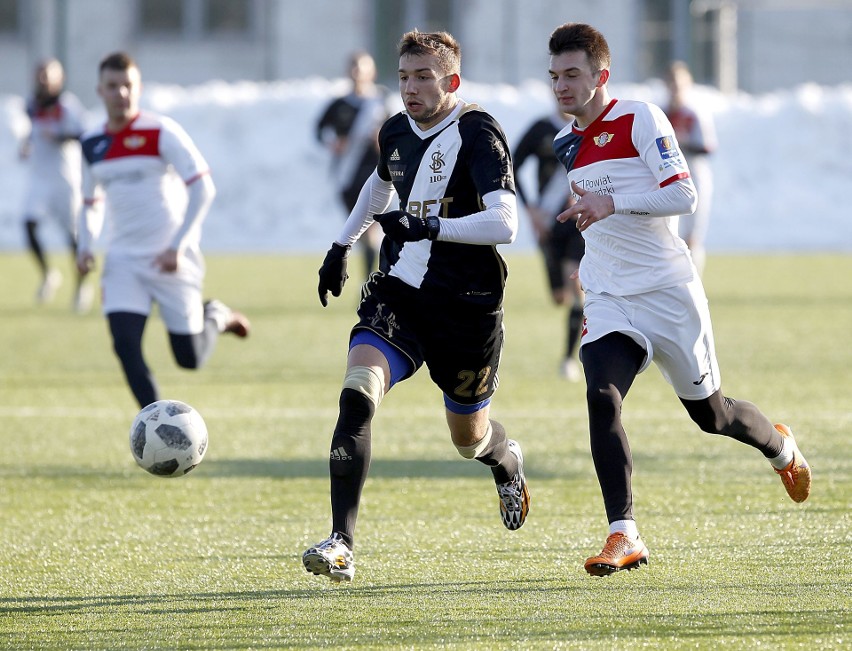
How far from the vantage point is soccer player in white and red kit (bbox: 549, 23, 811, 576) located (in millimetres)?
5141

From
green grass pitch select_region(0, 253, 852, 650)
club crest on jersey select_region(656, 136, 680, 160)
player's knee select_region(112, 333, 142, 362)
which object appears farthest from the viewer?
player's knee select_region(112, 333, 142, 362)

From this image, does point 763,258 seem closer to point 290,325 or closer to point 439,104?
point 290,325

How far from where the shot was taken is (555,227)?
35.5 feet

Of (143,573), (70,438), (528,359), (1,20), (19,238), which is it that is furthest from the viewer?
(1,20)

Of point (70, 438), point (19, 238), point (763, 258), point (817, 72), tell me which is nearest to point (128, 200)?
point (70, 438)

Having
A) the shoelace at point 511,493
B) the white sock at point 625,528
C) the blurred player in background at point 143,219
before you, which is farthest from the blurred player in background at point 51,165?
the white sock at point 625,528

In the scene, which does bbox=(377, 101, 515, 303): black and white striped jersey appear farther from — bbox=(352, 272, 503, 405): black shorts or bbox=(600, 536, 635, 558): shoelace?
bbox=(600, 536, 635, 558): shoelace

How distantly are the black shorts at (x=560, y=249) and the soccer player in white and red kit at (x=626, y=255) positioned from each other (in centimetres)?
506

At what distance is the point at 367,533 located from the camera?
6.00 metres

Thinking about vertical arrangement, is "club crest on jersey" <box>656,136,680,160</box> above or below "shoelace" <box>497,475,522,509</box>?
above

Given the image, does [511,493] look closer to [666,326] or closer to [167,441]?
[666,326]

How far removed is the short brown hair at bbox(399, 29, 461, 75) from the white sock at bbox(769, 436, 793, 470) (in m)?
1.95

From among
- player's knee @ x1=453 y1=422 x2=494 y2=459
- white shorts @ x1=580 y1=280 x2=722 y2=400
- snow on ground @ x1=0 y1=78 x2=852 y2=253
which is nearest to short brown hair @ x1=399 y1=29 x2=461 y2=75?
white shorts @ x1=580 y1=280 x2=722 y2=400

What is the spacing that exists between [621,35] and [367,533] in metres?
27.2
